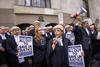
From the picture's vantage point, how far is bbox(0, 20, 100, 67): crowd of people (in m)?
8.02

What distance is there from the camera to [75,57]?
8.29 metres

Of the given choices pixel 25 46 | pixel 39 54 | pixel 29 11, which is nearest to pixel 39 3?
pixel 29 11

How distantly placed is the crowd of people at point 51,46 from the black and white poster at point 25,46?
0.35ft

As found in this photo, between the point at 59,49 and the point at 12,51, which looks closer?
the point at 59,49

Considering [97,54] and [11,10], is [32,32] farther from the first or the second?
[11,10]

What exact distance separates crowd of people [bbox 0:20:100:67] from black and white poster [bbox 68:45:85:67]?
149 mm

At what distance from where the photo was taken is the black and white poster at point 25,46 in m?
8.82

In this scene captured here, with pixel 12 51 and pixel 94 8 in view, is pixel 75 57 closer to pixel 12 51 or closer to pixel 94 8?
pixel 12 51

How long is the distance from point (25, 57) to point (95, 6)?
65.5 feet

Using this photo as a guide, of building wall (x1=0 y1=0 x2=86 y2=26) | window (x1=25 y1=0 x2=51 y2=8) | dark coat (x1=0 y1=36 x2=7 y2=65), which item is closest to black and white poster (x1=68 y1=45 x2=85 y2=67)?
Answer: dark coat (x1=0 y1=36 x2=7 y2=65)

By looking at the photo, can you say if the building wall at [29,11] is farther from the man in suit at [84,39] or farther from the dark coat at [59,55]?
the dark coat at [59,55]

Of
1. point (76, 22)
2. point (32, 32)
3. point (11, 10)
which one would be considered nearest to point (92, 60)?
point (76, 22)

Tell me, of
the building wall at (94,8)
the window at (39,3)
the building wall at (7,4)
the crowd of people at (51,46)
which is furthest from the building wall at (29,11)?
the crowd of people at (51,46)

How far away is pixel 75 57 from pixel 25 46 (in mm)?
1449
